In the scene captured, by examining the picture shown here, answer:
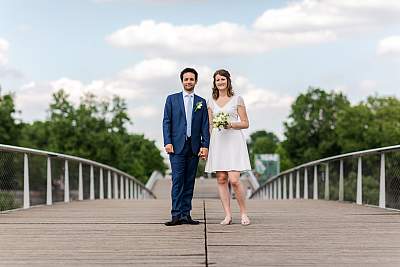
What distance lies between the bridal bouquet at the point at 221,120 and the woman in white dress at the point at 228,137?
0.10 m

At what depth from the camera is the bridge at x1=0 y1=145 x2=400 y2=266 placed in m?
6.61

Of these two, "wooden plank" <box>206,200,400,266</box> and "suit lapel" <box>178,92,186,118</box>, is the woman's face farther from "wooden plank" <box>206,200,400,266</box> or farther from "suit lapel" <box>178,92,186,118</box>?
"wooden plank" <box>206,200,400,266</box>

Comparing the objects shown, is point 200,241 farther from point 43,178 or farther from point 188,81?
point 43,178

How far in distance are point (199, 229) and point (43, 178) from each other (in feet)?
22.6

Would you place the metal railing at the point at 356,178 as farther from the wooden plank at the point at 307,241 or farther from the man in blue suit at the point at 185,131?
the man in blue suit at the point at 185,131

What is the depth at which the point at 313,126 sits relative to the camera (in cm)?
8619

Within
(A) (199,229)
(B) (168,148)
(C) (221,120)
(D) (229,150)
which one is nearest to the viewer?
(A) (199,229)

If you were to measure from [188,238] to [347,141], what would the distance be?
235 feet

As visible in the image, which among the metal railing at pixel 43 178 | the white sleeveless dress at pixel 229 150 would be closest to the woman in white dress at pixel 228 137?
the white sleeveless dress at pixel 229 150

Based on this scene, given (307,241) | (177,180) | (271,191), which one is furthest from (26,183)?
(271,191)

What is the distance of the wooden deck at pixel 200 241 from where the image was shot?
255 inches

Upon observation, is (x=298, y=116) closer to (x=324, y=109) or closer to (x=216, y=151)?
(x=324, y=109)

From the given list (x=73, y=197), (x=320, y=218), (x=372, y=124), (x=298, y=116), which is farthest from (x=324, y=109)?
(x=320, y=218)

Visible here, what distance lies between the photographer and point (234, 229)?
9.09 metres
